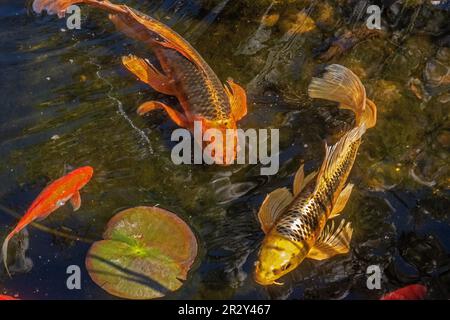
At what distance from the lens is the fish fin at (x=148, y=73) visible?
581cm

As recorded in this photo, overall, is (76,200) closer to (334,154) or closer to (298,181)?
(298,181)

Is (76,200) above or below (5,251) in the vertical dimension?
above

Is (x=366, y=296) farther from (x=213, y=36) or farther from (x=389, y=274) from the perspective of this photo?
(x=213, y=36)

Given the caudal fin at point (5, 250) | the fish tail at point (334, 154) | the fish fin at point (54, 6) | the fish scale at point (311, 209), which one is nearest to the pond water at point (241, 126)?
the caudal fin at point (5, 250)

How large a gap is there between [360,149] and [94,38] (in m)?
3.08

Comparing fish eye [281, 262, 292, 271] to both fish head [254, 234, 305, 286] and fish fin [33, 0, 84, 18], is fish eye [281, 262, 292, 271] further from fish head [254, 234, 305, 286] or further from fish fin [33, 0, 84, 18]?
fish fin [33, 0, 84, 18]

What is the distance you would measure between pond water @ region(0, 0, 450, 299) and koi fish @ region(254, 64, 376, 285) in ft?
0.56

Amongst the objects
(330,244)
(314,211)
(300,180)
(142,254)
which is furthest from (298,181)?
(142,254)

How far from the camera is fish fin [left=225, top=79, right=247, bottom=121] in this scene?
18.3 feet

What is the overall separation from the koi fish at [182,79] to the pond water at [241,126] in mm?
142

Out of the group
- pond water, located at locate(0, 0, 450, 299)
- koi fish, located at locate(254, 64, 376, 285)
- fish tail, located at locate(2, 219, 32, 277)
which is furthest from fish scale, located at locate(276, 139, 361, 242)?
fish tail, located at locate(2, 219, 32, 277)

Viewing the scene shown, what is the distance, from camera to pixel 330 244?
15.3 feet

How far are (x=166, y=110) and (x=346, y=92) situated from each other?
167 cm

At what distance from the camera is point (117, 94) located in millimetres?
5910
